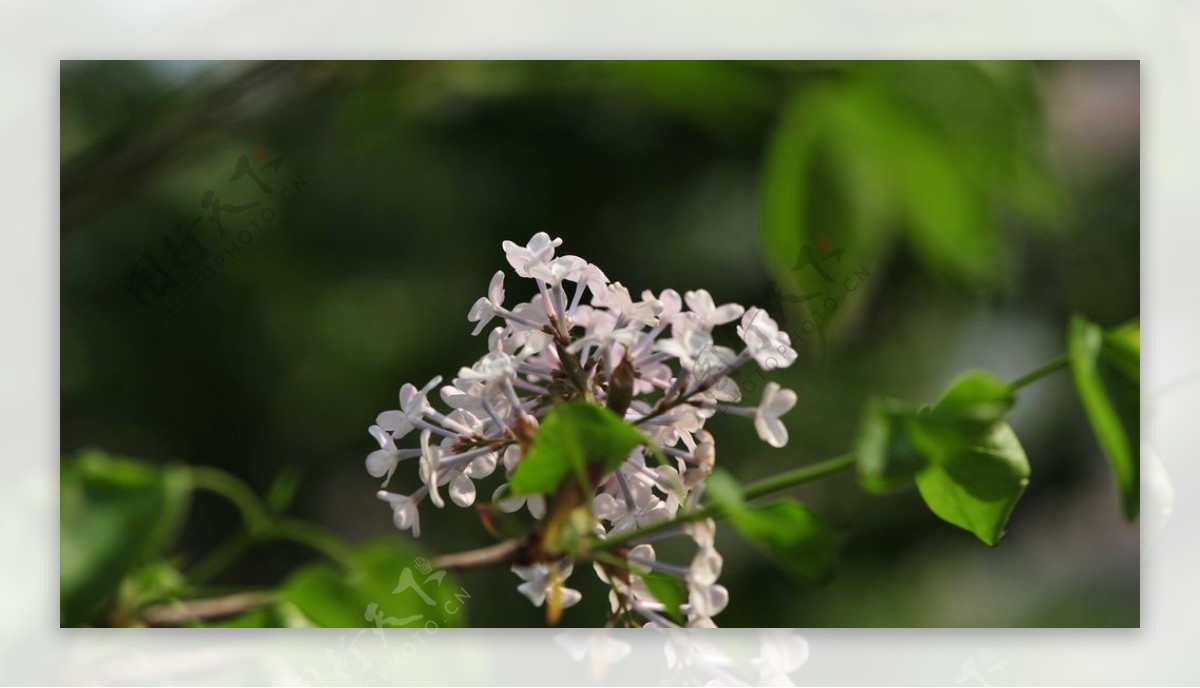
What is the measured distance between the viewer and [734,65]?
0.82 metres

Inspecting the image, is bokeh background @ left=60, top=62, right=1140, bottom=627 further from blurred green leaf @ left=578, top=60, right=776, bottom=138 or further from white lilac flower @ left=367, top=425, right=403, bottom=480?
white lilac flower @ left=367, top=425, right=403, bottom=480

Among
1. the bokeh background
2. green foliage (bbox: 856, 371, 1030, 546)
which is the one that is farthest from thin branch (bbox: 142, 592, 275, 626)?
the bokeh background

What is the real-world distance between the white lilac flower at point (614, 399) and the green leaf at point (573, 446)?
4 cm

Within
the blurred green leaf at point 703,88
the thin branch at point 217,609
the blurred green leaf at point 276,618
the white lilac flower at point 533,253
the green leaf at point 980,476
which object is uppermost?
the blurred green leaf at point 703,88

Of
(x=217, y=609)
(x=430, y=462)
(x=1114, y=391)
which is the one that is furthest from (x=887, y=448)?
(x=217, y=609)

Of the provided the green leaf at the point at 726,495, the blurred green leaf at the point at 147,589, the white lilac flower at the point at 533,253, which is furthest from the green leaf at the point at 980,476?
the blurred green leaf at the point at 147,589

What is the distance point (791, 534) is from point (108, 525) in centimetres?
38

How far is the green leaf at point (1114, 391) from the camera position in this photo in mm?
570

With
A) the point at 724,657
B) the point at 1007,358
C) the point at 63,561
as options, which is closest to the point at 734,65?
the point at 724,657

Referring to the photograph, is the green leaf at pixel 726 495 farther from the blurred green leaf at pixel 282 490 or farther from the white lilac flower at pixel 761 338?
the blurred green leaf at pixel 282 490

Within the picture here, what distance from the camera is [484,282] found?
5.28 ft

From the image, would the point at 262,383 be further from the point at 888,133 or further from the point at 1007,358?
the point at 888,133

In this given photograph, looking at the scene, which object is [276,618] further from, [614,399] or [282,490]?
[614,399]

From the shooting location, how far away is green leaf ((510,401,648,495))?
1.83ft
